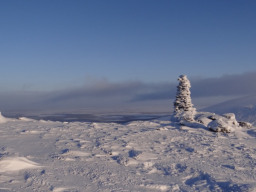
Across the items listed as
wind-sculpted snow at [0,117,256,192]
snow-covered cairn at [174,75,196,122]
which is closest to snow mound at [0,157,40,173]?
wind-sculpted snow at [0,117,256,192]

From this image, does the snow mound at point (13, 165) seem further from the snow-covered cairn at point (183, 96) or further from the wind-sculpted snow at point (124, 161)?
the snow-covered cairn at point (183, 96)

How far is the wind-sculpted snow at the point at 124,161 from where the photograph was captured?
5.55m

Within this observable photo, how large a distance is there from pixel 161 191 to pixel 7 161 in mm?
3916

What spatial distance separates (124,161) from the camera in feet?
24.2

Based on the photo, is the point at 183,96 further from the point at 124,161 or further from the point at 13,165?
the point at 13,165

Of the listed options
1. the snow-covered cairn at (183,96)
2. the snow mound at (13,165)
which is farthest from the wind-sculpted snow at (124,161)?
the snow-covered cairn at (183,96)

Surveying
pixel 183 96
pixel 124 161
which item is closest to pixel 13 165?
pixel 124 161

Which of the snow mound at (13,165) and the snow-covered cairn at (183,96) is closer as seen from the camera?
the snow mound at (13,165)

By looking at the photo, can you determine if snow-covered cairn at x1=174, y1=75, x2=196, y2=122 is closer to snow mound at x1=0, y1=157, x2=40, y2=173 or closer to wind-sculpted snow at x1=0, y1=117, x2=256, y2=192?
wind-sculpted snow at x1=0, y1=117, x2=256, y2=192

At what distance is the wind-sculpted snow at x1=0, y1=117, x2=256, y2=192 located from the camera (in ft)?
18.2

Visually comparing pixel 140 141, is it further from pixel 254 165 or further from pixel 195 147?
pixel 254 165

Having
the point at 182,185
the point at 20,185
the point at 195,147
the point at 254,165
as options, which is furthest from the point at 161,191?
the point at 195,147

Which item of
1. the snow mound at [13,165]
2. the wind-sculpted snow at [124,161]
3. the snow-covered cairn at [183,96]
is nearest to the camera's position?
the wind-sculpted snow at [124,161]

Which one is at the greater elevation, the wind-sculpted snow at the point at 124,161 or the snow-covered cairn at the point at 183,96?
the snow-covered cairn at the point at 183,96
